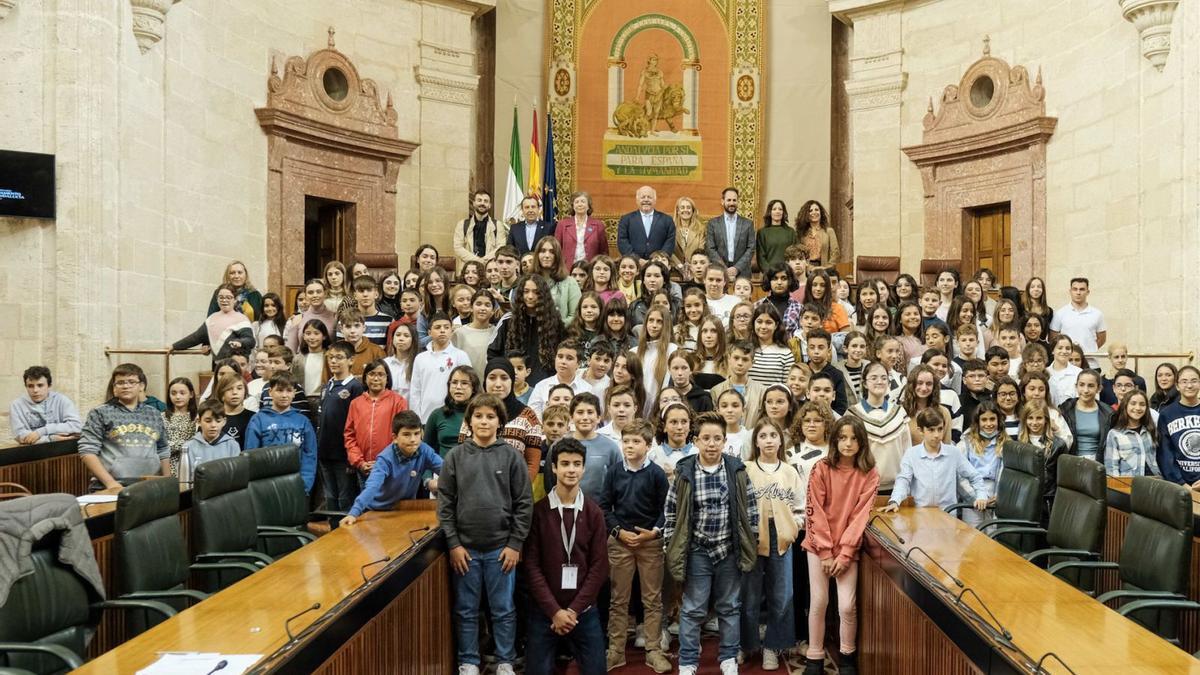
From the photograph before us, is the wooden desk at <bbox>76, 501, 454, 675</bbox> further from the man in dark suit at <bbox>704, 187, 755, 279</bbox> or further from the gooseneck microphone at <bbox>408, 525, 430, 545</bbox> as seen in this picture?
the man in dark suit at <bbox>704, 187, 755, 279</bbox>

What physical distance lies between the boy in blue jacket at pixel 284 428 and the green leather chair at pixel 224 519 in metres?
1.22

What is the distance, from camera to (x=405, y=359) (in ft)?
24.9

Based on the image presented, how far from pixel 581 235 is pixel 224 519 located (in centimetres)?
531

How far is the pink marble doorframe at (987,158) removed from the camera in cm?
1235

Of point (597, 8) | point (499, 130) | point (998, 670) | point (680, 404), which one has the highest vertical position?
point (597, 8)

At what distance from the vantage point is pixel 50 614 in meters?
4.05

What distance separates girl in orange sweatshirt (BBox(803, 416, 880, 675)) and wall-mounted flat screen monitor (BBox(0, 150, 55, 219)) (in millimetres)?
6778

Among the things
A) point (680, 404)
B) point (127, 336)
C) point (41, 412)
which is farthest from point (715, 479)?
point (127, 336)

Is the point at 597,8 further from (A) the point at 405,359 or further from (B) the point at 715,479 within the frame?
(B) the point at 715,479

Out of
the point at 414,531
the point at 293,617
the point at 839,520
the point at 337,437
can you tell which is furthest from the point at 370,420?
the point at 293,617

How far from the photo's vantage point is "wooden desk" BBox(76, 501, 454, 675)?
3397mm

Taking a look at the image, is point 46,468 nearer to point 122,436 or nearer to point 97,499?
point 122,436

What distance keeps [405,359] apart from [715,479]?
9.37ft

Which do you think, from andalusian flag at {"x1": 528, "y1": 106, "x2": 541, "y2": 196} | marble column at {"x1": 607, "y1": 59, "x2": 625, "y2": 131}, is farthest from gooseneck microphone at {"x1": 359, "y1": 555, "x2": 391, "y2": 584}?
marble column at {"x1": 607, "y1": 59, "x2": 625, "y2": 131}
